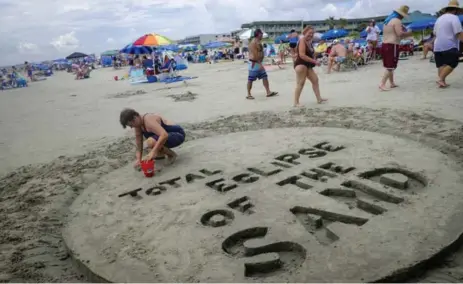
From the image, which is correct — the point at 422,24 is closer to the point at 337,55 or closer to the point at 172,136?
the point at 337,55

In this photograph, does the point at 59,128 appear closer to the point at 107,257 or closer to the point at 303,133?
the point at 303,133

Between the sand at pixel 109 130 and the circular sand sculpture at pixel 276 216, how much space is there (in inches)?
12.0

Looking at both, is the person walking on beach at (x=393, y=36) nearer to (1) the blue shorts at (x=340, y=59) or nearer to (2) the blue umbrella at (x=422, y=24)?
(1) the blue shorts at (x=340, y=59)

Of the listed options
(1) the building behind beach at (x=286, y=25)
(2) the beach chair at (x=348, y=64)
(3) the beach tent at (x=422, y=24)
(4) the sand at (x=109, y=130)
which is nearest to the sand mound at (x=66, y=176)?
(4) the sand at (x=109, y=130)

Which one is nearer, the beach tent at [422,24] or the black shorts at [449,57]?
the black shorts at [449,57]

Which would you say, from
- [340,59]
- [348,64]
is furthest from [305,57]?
[348,64]

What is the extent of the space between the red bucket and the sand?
Answer: 83 cm

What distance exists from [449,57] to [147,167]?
6.24 m

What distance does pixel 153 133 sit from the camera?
427 centimetres

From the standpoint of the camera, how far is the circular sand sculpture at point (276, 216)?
2.21 metres

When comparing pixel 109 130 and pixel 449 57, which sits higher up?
pixel 449 57

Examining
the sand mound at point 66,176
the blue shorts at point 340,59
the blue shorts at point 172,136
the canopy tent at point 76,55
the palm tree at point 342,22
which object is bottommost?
the sand mound at point 66,176

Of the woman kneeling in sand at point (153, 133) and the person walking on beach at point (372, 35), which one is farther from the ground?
the person walking on beach at point (372, 35)

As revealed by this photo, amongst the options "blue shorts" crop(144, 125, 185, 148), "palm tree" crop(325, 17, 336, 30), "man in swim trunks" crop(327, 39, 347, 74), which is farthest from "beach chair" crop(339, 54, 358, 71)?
"palm tree" crop(325, 17, 336, 30)
